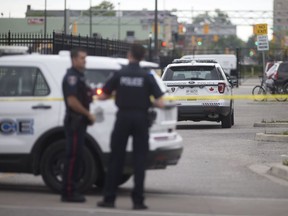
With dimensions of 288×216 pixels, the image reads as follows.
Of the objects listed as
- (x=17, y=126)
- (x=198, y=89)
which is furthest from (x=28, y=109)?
(x=198, y=89)

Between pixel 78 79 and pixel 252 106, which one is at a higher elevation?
pixel 78 79

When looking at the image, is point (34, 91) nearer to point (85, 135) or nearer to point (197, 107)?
point (85, 135)

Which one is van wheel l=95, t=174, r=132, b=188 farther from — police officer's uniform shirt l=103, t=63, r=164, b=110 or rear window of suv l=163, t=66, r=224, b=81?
rear window of suv l=163, t=66, r=224, b=81

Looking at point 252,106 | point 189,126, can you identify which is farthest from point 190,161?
point 252,106

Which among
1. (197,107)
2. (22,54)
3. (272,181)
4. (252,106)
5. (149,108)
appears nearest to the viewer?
(149,108)

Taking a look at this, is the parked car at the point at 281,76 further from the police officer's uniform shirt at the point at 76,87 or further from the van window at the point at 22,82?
the police officer's uniform shirt at the point at 76,87

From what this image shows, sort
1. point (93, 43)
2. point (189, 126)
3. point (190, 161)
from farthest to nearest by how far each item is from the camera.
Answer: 1. point (93, 43)
2. point (189, 126)
3. point (190, 161)

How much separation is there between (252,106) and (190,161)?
21.8 m

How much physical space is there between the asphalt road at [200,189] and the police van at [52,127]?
391mm

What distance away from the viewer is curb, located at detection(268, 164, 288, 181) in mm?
13984

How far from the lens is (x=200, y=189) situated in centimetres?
1266

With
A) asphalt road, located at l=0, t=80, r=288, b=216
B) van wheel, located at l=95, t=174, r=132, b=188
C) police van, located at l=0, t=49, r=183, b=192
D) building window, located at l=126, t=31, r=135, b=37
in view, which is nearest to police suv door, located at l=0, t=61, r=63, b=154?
police van, located at l=0, t=49, r=183, b=192

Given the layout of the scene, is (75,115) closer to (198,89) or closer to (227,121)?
(198,89)

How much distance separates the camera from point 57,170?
38.0ft
